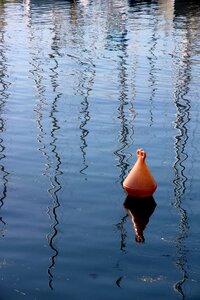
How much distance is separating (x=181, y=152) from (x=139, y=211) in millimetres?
5417

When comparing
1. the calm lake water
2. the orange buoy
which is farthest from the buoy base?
the calm lake water

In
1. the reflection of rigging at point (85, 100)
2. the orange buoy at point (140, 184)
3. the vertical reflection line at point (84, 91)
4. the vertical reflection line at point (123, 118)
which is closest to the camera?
the orange buoy at point (140, 184)

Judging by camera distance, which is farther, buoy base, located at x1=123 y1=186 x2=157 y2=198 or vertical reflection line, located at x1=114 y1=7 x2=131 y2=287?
buoy base, located at x1=123 y1=186 x2=157 y2=198

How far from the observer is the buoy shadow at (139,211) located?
559 inches

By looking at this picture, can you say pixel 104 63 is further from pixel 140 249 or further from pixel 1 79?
pixel 140 249

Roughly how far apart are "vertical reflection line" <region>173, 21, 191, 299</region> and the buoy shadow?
0.73m

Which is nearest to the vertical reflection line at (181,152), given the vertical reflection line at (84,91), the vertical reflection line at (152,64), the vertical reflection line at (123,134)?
the vertical reflection line at (152,64)

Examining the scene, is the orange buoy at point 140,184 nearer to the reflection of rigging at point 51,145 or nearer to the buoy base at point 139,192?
the buoy base at point 139,192

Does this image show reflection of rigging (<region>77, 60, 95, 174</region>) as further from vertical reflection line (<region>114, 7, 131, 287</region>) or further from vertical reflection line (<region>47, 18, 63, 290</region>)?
vertical reflection line (<region>114, 7, 131, 287</region>)

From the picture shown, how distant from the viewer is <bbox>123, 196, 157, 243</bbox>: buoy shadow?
1420 cm

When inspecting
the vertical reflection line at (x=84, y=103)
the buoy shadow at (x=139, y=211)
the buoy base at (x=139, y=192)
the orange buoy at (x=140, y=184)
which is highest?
the orange buoy at (x=140, y=184)

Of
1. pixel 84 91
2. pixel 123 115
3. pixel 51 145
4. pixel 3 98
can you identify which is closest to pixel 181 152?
pixel 51 145

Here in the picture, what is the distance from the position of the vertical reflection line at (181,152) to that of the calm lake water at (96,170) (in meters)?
0.04

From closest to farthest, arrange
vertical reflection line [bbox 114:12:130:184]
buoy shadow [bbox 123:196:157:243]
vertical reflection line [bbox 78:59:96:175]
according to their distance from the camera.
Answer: buoy shadow [bbox 123:196:157:243] → vertical reflection line [bbox 114:12:130:184] → vertical reflection line [bbox 78:59:96:175]
